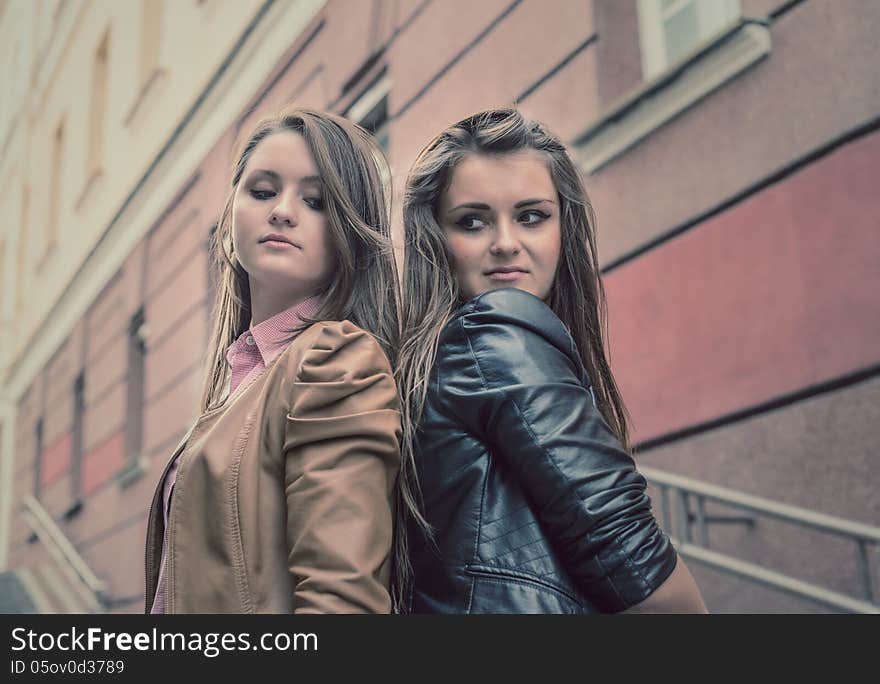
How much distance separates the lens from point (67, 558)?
6746 mm

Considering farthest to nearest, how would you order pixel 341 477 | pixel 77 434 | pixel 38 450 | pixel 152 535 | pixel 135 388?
pixel 38 450
pixel 77 434
pixel 135 388
pixel 152 535
pixel 341 477

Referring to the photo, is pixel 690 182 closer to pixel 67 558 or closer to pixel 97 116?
pixel 97 116

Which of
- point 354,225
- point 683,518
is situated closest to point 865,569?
point 683,518

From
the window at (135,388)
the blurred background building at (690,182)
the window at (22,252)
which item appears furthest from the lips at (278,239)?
the window at (22,252)

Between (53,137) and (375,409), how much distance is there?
6233 mm

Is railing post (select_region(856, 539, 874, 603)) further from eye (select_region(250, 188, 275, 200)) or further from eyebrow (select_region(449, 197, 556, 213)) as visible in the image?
eye (select_region(250, 188, 275, 200))

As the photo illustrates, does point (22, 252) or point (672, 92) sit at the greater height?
point (22, 252)

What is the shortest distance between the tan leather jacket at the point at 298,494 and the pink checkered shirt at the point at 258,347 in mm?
98

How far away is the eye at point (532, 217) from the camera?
1.50 meters

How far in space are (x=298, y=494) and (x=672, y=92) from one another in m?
2.17

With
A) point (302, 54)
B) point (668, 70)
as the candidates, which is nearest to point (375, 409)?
point (668, 70)

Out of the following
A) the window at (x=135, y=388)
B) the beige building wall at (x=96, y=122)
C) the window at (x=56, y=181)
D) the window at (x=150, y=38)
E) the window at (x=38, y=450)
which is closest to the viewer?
the beige building wall at (x=96, y=122)

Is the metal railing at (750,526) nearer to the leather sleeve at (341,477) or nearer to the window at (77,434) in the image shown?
the leather sleeve at (341,477)

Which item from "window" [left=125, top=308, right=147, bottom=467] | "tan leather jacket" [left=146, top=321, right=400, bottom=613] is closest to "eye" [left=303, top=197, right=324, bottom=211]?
"tan leather jacket" [left=146, top=321, right=400, bottom=613]
